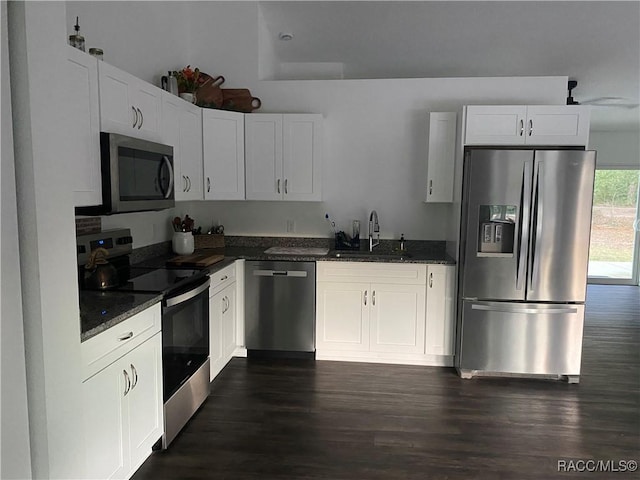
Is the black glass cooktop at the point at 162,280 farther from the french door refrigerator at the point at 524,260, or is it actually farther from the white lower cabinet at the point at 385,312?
the french door refrigerator at the point at 524,260

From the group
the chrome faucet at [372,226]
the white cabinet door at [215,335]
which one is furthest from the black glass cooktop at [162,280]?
the chrome faucet at [372,226]

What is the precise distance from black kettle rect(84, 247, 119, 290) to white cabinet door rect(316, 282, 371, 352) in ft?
5.85

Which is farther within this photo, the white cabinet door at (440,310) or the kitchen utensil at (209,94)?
the kitchen utensil at (209,94)

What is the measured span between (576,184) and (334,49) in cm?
276

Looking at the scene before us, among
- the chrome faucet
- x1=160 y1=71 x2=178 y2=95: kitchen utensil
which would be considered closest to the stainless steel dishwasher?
the chrome faucet

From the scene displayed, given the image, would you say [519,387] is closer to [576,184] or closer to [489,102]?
[576,184]

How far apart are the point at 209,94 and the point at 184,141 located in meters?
0.73

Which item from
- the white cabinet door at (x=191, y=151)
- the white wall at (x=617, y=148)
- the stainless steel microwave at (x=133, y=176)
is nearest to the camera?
the stainless steel microwave at (x=133, y=176)

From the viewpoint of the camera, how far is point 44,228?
118cm

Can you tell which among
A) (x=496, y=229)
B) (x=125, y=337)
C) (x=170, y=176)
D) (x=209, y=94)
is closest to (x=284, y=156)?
(x=209, y=94)

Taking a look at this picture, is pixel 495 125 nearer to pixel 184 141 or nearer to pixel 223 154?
pixel 223 154

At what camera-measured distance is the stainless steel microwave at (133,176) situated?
7.49 feet

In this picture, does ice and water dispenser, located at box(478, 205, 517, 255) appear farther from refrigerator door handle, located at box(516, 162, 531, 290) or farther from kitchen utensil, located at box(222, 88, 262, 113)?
kitchen utensil, located at box(222, 88, 262, 113)

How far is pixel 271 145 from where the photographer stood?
158 inches
